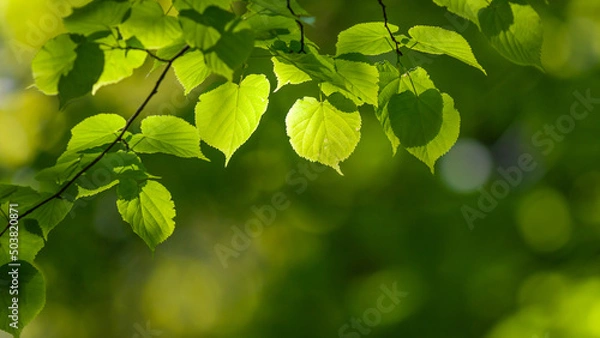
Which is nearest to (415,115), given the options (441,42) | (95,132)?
(441,42)

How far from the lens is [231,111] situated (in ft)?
2.84

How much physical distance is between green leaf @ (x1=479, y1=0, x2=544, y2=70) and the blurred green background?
6.71 ft

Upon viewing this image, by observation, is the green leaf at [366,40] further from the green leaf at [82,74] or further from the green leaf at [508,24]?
the green leaf at [82,74]

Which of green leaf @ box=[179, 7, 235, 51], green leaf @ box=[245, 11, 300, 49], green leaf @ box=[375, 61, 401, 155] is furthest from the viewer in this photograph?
green leaf @ box=[375, 61, 401, 155]

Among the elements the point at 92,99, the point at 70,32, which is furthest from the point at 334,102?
the point at 92,99

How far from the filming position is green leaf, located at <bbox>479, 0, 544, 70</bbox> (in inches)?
29.9

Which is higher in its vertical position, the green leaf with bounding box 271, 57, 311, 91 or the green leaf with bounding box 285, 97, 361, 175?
the green leaf with bounding box 271, 57, 311, 91

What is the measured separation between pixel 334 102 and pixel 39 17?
2818 millimetres

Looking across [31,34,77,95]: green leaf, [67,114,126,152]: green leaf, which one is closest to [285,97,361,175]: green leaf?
[67,114,126,152]: green leaf

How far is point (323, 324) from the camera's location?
3.02m

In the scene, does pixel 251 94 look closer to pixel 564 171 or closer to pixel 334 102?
pixel 334 102

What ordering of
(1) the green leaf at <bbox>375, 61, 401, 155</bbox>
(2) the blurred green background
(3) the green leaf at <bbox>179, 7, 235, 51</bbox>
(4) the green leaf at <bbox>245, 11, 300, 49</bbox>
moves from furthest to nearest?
(2) the blurred green background
(1) the green leaf at <bbox>375, 61, 401, 155</bbox>
(4) the green leaf at <bbox>245, 11, 300, 49</bbox>
(3) the green leaf at <bbox>179, 7, 235, 51</bbox>

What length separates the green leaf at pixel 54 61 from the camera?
0.66m

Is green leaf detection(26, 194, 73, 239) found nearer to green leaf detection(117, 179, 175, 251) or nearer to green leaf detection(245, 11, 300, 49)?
green leaf detection(117, 179, 175, 251)
